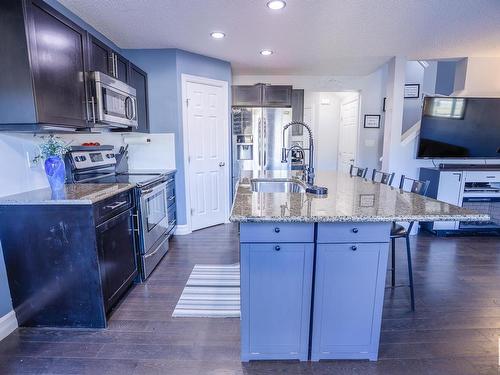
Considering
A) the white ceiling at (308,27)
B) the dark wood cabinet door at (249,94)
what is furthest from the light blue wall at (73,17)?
the dark wood cabinet door at (249,94)

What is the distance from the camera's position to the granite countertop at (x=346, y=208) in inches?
53.2

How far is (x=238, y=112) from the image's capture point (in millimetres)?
4457

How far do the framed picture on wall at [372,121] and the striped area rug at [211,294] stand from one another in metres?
3.68

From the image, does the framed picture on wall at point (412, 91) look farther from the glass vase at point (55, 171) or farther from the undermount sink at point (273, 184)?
the glass vase at point (55, 171)

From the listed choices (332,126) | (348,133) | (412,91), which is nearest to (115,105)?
(348,133)

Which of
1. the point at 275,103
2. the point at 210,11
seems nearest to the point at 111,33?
the point at 210,11

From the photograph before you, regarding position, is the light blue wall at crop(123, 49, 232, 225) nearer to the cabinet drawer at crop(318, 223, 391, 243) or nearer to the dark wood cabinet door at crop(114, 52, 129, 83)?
the dark wood cabinet door at crop(114, 52, 129, 83)

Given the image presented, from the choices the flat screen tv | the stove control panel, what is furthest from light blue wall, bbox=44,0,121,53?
the flat screen tv

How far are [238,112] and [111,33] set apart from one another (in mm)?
2047

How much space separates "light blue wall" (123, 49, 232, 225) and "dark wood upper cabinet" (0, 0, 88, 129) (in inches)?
61.0

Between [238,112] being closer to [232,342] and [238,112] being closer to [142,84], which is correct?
[142,84]

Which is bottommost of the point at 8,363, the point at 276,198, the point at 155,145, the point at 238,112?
the point at 8,363

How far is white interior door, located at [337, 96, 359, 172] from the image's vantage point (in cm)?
522

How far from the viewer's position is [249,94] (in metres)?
4.53
